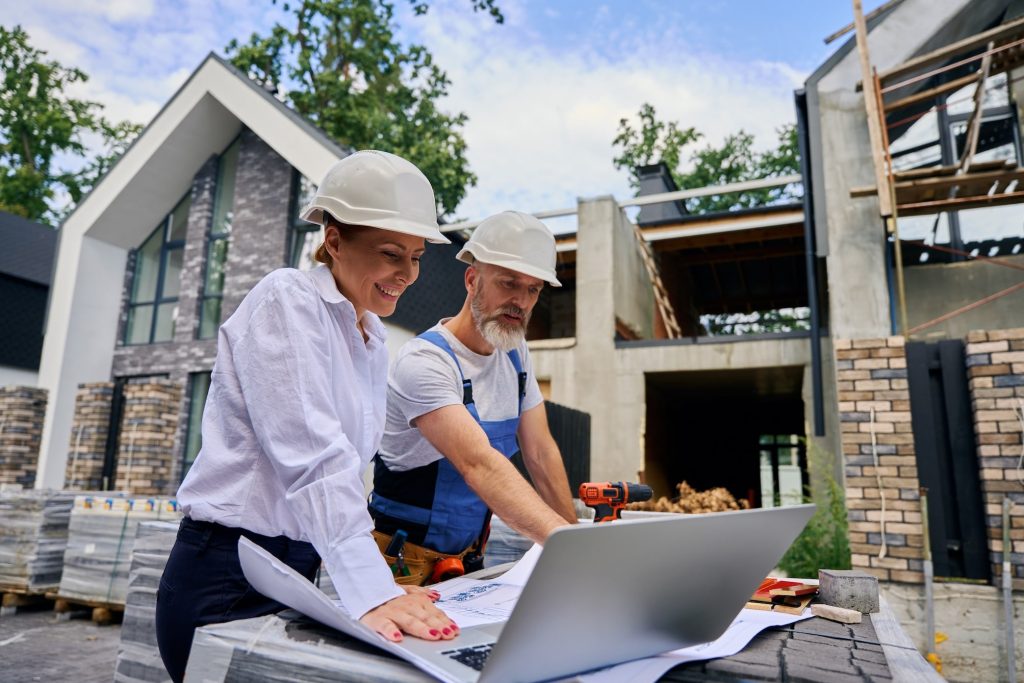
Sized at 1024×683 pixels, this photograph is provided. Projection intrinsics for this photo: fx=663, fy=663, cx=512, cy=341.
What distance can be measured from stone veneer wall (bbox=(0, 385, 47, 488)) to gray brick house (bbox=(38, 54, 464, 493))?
0.99 ft

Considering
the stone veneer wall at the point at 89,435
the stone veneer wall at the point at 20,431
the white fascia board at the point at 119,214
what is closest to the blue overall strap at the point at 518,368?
the white fascia board at the point at 119,214

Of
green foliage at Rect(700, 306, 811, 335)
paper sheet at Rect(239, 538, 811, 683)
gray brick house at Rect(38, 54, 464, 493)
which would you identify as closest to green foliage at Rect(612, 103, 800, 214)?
green foliage at Rect(700, 306, 811, 335)

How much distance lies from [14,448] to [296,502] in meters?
14.1

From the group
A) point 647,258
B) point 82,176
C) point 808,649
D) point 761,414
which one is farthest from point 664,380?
point 82,176

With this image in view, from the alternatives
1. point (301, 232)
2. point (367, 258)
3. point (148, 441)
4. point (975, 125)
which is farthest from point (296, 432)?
point (301, 232)

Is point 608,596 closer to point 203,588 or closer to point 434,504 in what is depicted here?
point 203,588

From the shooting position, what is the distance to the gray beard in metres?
2.12

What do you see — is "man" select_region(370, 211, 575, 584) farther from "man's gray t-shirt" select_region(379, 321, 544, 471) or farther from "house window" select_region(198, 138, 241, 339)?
"house window" select_region(198, 138, 241, 339)

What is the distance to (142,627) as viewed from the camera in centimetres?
269

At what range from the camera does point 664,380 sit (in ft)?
40.1

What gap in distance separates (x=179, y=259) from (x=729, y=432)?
610 inches

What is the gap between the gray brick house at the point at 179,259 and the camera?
1198cm

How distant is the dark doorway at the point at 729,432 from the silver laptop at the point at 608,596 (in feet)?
26.1

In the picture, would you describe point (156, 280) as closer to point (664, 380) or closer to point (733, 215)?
point (664, 380)
